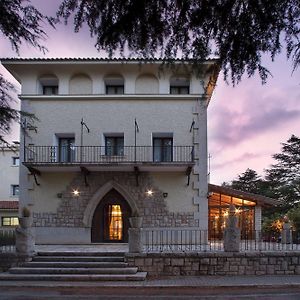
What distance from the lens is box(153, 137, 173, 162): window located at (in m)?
21.1

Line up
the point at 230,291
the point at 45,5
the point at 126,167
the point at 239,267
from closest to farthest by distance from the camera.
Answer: the point at 45,5 < the point at 230,291 < the point at 239,267 < the point at 126,167

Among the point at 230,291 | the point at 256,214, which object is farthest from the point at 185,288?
the point at 256,214

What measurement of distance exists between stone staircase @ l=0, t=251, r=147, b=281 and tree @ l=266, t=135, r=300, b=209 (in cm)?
3808

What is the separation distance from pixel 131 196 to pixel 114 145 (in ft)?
8.40

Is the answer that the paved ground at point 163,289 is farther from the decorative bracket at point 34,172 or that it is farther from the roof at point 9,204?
the roof at point 9,204

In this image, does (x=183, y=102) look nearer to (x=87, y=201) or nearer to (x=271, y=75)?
(x=87, y=201)

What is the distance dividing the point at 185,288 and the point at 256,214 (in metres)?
11.5

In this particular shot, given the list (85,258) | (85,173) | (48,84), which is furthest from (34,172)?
(85,258)

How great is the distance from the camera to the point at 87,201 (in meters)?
20.7

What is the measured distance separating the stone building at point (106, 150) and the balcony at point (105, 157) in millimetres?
45

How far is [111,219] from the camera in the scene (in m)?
Answer: 21.2

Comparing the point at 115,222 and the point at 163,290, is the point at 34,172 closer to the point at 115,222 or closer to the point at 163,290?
the point at 115,222

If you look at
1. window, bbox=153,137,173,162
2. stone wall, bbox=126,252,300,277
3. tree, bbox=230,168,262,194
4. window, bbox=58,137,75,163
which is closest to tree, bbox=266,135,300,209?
tree, bbox=230,168,262,194

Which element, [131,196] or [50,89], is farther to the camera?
[50,89]
